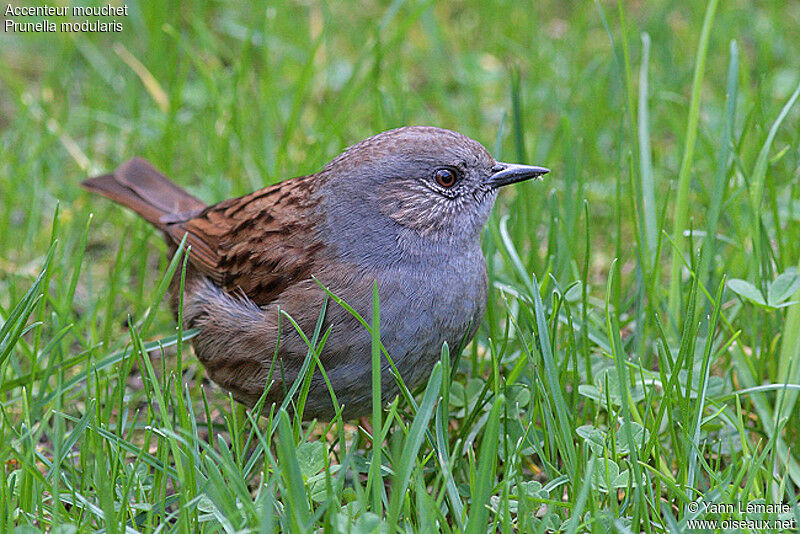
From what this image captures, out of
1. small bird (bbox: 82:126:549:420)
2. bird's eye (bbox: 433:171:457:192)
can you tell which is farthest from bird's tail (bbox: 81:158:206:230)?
bird's eye (bbox: 433:171:457:192)

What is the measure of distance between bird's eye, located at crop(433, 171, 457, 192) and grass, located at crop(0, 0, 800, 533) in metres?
0.39

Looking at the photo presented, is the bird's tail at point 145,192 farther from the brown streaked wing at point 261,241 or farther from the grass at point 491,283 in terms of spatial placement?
the brown streaked wing at point 261,241

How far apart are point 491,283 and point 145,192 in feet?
5.49

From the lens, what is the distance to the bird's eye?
11.5 ft

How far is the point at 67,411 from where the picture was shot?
376cm

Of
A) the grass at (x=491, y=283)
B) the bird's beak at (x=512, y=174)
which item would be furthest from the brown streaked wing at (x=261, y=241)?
the bird's beak at (x=512, y=174)

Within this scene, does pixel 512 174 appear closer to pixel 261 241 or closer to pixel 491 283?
pixel 491 283

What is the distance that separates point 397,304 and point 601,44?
3.86 m

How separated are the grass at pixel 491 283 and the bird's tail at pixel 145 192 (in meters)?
0.18

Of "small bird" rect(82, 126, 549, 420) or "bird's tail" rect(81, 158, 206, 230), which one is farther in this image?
"bird's tail" rect(81, 158, 206, 230)

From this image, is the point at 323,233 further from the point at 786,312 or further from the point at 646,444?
the point at 786,312

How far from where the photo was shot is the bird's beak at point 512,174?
3527 millimetres

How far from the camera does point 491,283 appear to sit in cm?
392

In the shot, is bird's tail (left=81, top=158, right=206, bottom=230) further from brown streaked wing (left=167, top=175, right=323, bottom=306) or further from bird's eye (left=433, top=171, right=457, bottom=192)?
bird's eye (left=433, top=171, right=457, bottom=192)
